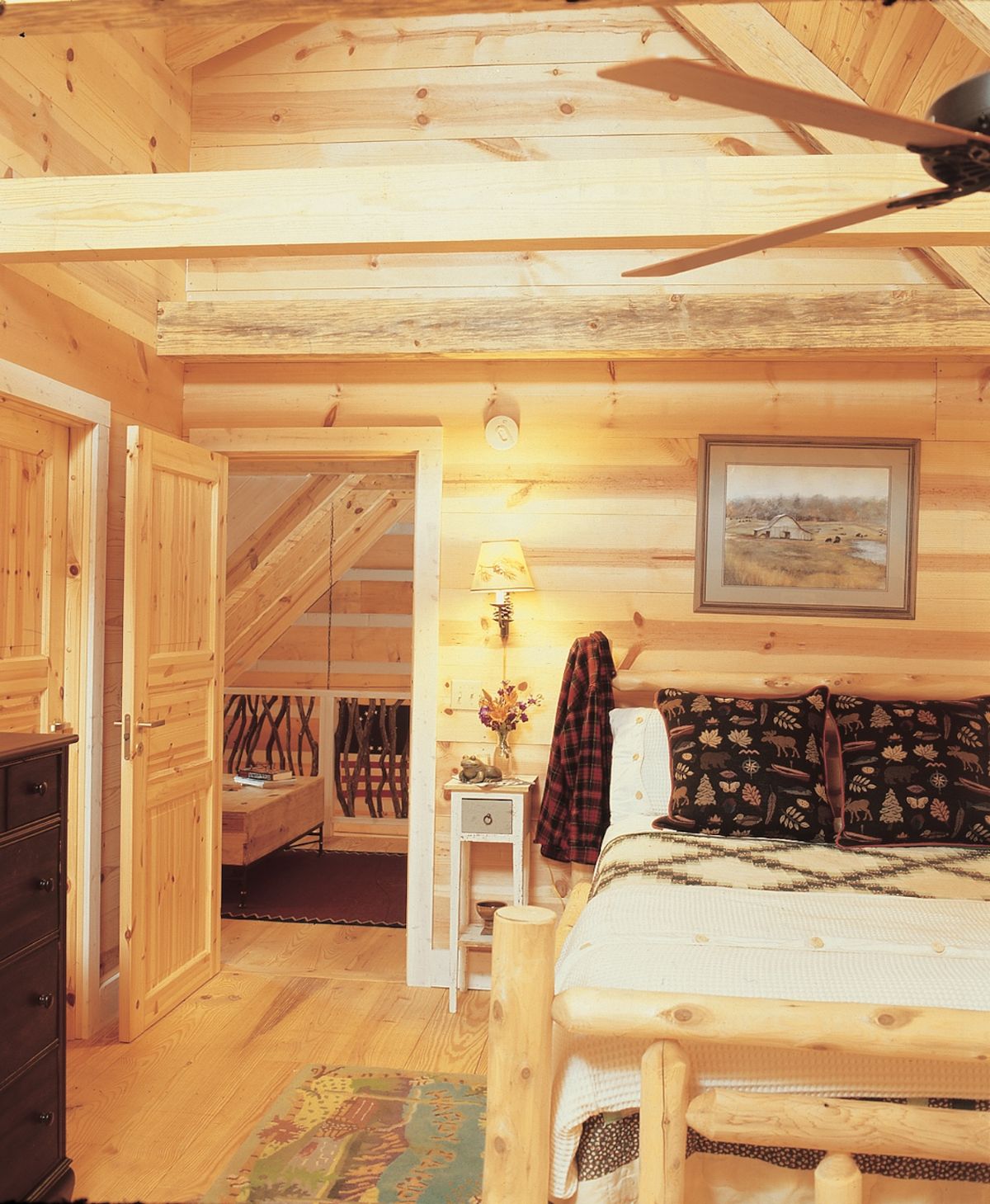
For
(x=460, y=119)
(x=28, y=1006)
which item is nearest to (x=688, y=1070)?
(x=28, y=1006)

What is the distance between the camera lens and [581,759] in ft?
12.4

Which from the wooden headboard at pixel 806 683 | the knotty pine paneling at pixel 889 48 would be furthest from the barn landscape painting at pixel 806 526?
the knotty pine paneling at pixel 889 48

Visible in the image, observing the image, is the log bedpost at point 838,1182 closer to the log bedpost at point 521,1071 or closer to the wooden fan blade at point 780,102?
the log bedpost at point 521,1071

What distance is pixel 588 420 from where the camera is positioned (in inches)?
157

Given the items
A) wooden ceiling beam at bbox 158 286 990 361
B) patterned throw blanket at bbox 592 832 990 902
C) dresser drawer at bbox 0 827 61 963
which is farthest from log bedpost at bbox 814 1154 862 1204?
wooden ceiling beam at bbox 158 286 990 361

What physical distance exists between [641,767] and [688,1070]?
1697mm

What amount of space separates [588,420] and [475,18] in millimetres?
1570

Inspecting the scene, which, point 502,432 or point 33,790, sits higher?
point 502,432

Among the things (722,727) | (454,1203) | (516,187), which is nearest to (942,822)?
(722,727)

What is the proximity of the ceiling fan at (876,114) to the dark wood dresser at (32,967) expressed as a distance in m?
1.79

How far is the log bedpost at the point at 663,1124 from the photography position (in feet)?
6.08

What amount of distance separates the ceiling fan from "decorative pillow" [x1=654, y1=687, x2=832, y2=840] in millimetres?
1972

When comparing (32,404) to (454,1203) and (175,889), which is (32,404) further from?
(454,1203)

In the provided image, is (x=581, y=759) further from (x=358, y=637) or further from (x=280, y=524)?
(x=358, y=637)
